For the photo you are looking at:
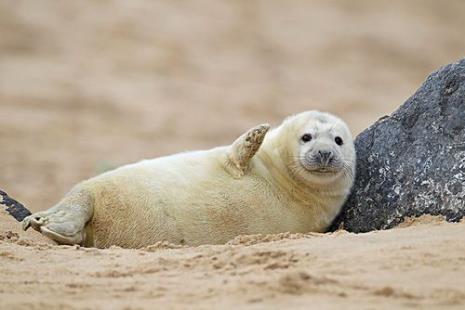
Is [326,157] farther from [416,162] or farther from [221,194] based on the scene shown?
[221,194]

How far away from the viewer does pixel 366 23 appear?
21844mm

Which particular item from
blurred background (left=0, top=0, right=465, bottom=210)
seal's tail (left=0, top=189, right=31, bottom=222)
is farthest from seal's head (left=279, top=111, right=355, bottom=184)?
blurred background (left=0, top=0, right=465, bottom=210)

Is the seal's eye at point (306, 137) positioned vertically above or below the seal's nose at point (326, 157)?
above

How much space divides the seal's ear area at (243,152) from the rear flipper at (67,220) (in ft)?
3.14

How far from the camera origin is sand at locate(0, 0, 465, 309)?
12.4ft

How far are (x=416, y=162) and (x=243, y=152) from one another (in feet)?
3.59

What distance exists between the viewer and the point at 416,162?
19.4 feet

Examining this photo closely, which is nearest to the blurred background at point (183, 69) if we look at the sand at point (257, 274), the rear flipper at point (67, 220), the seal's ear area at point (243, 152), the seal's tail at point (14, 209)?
the seal's tail at point (14, 209)

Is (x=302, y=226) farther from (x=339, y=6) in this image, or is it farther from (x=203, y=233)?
(x=339, y=6)

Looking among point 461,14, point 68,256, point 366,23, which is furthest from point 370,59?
point 68,256

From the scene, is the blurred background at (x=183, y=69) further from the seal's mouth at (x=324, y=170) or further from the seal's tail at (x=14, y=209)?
the seal's mouth at (x=324, y=170)

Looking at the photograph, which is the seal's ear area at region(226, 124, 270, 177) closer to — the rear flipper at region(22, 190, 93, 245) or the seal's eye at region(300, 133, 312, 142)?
the seal's eye at region(300, 133, 312, 142)

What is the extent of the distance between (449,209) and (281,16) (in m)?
16.3

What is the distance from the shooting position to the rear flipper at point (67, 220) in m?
5.48
